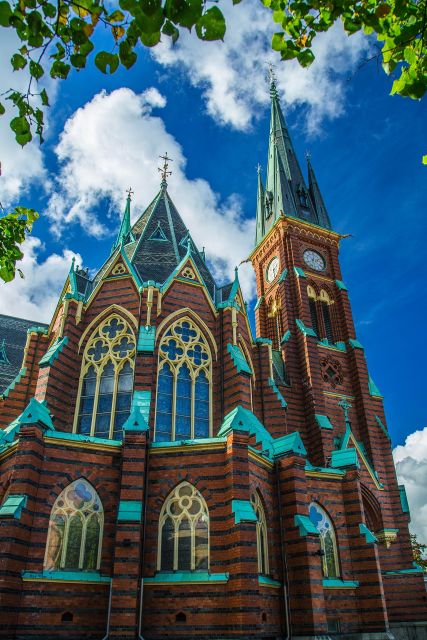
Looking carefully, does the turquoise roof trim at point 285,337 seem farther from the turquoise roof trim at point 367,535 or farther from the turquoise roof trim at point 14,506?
the turquoise roof trim at point 14,506

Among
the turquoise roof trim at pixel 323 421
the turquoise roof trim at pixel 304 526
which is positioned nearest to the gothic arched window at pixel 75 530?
the turquoise roof trim at pixel 304 526

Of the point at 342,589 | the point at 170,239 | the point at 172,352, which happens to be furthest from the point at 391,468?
the point at 170,239

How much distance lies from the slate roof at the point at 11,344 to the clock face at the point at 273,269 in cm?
1737

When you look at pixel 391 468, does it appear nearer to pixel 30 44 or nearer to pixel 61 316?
pixel 61 316

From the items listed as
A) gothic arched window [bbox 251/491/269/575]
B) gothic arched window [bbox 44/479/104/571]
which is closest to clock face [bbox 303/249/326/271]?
gothic arched window [bbox 251/491/269/575]

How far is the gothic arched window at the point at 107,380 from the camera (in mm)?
19734

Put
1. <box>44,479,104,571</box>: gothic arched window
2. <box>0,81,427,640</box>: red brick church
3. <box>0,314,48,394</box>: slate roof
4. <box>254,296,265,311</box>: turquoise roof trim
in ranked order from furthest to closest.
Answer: <box>254,296,265,311</box>: turquoise roof trim, <box>0,314,48,394</box>: slate roof, <box>44,479,104,571</box>: gothic arched window, <box>0,81,427,640</box>: red brick church

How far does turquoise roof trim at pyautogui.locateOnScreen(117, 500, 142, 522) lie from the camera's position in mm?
14711

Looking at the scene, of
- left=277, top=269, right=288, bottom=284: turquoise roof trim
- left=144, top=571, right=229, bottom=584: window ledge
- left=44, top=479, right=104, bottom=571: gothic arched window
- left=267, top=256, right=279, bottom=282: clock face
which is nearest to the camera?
left=144, top=571, right=229, bottom=584: window ledge

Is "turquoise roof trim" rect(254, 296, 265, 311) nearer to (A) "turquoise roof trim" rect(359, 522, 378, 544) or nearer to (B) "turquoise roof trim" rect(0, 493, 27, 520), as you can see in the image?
(A) "turquoise roof trim" rect(359, 522, 378, 544)

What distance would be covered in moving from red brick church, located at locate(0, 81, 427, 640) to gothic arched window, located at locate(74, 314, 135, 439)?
0.19 ft

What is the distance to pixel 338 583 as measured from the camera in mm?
18812

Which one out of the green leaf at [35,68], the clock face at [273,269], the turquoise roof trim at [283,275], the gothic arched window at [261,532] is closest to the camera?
the green leaf at [35,68]

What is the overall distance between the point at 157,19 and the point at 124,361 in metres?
16.6
